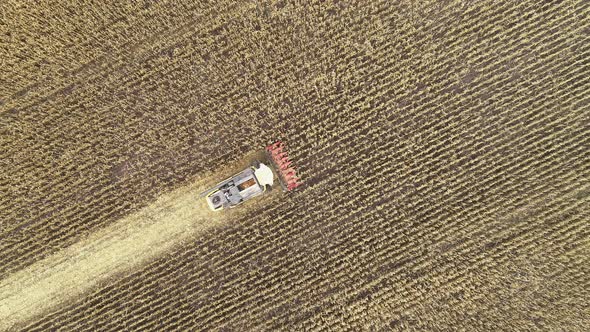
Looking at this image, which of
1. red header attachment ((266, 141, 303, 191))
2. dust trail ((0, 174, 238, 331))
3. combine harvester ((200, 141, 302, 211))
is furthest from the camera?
dust trail ((0, 174, 238, 331))

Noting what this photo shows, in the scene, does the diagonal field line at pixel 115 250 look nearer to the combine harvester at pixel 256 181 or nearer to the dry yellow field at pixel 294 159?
the dry yellow field at pixel 294 159

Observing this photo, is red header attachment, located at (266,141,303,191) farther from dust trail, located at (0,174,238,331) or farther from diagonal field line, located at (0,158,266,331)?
dust trail, located at (0,174,238,331)

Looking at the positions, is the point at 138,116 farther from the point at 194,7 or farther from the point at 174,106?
the point at 194,7

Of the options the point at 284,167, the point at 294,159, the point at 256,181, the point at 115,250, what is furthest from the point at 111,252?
the point at 294,159

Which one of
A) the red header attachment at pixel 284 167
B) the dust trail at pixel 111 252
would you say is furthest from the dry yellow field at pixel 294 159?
the red header attachment at pixel 284 167

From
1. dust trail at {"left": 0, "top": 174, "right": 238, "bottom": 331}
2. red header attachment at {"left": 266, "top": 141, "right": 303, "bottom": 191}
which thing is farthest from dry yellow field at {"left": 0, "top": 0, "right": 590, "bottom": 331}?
red header attachment at {"left": 266, "top": 141, "right": 303, "bottom": 191}

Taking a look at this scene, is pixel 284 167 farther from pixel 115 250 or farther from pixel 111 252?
pixel 111 252
